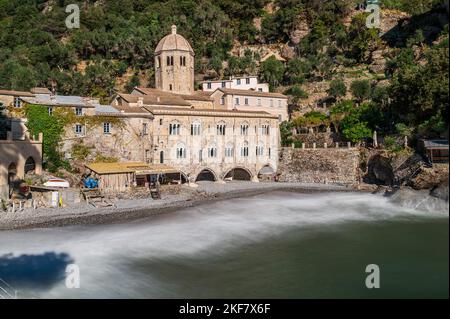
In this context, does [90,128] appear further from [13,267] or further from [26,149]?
[13,267]

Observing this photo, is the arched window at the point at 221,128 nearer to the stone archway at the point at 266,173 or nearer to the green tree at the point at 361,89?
the stone archway at the point at 266,173

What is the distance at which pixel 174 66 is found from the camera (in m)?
56.4

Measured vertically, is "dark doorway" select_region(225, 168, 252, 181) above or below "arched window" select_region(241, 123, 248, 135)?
below

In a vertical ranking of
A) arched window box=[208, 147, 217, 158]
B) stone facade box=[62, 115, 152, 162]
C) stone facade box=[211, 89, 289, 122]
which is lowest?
arched window box=[208, 147, 217, 158]

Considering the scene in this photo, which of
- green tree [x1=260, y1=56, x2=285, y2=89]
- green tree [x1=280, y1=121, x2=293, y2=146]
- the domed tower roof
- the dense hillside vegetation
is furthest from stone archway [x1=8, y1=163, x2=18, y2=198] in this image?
green tree [x1=260, y1=56, x2=285, y2=89]

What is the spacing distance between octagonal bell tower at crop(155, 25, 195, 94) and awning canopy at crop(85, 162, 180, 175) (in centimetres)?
1823

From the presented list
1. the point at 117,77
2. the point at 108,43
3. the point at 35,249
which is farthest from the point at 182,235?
the point at 108,43

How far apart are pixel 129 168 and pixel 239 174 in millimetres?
15849

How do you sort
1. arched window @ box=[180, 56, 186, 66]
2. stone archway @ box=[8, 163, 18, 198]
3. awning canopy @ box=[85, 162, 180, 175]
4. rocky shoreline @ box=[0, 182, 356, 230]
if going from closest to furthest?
rocky shoreline @ box=[0, 182, 356, 230]
stone archway @ box=[8, 163, 18, 198]
awning canopy @ box=[85, 162, 180, 175]
arched window @ box=[180, 56, 186, 66]

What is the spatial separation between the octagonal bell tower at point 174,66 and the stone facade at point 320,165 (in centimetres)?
1674

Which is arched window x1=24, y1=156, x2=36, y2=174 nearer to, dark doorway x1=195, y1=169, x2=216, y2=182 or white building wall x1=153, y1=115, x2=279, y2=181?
white building wall x1=153, y1=115, x2=279, y2=181

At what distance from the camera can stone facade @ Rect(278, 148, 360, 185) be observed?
159 feet

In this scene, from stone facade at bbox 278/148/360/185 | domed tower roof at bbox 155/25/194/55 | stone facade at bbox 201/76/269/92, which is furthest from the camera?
stone facade at bbox 201/76/269/92

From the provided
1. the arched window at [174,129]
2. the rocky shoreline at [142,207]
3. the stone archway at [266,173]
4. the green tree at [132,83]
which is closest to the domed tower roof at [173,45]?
the green tree at [132,83]
